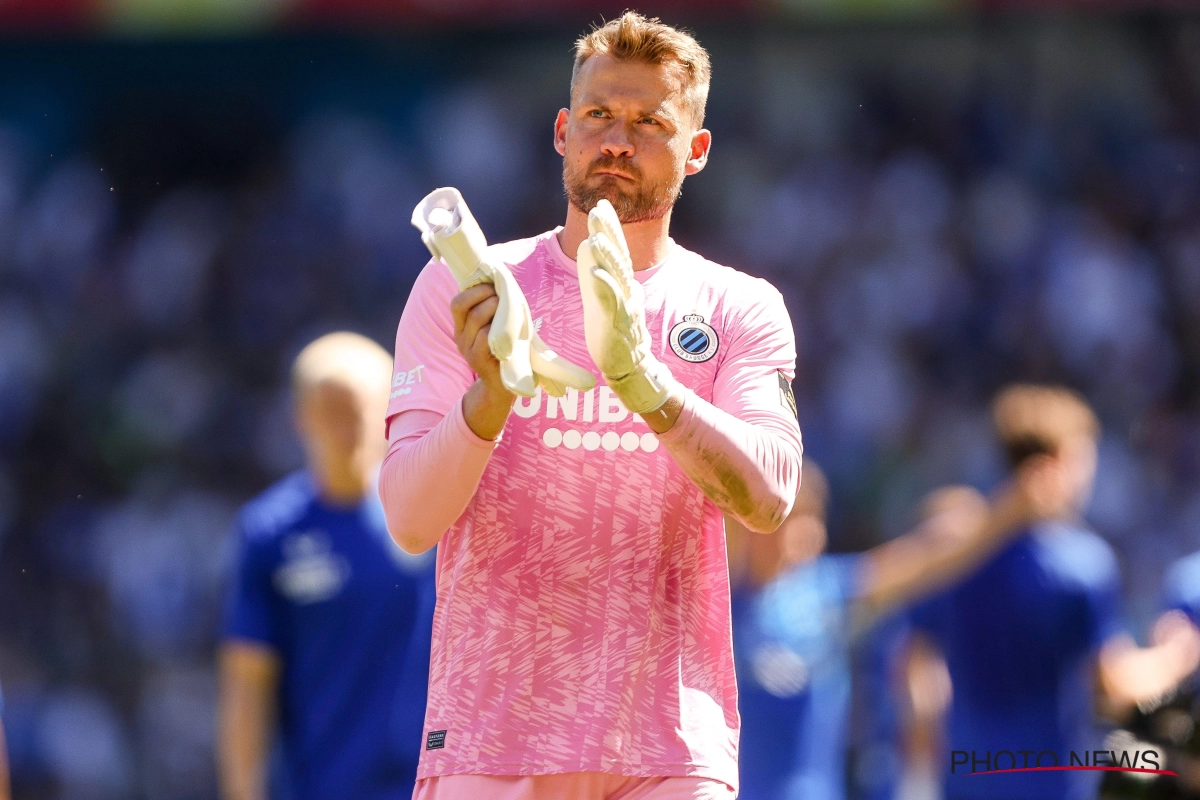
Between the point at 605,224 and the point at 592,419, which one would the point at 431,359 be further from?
the point at 605,224

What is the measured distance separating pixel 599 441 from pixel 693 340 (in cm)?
23

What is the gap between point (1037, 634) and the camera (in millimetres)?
5238

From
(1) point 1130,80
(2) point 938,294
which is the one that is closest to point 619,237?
(2) point 938,294

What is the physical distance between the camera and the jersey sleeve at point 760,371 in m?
2.38

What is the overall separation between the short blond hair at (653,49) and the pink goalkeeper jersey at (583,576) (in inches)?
15.0

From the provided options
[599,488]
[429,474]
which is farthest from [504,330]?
[599,488]

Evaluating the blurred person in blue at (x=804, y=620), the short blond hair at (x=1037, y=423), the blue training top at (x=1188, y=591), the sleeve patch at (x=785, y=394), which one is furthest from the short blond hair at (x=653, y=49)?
the short blond hair at (x=1037, y=423)

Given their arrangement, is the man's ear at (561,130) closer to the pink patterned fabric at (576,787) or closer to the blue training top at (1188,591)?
the pink patterned fabric at (576,787)

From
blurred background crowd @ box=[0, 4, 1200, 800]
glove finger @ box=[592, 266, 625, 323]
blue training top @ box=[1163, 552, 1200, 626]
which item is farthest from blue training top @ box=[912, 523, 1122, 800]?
blurred background crowd @ box=[0, 4, 1200, 800]

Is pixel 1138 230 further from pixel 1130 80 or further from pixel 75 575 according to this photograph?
pixel 75 575

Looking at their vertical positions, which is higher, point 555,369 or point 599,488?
point 555,369

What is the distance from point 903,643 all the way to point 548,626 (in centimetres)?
388

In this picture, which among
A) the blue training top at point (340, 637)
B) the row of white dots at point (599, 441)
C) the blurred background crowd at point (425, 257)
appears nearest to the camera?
the row of white dots at point (599, 441)

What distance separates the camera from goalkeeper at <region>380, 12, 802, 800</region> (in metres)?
2.22
